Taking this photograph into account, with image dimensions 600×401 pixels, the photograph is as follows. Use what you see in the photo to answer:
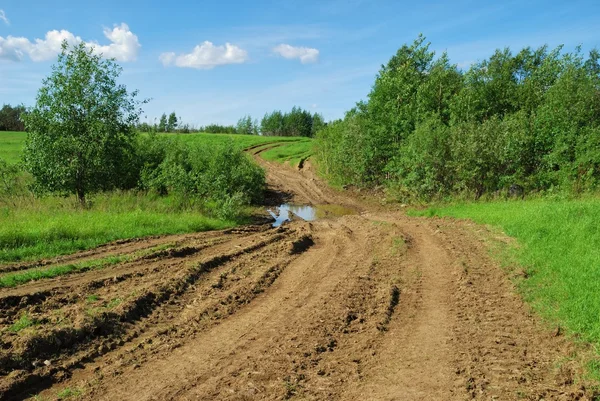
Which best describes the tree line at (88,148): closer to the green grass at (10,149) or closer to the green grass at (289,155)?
the green grass at (10,149)

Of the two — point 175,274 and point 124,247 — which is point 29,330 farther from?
point 124,247

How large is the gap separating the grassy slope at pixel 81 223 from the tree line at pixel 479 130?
36.8 feet

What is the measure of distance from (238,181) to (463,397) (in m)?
18.0

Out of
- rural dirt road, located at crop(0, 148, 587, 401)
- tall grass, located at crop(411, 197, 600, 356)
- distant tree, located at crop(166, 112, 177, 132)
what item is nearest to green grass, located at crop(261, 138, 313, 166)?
tall grass, located at crop(411, 197, 600, 356)

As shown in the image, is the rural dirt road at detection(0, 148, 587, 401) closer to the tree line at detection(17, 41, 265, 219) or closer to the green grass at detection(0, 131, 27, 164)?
the tree line at detection(17, 41, 265, 219)

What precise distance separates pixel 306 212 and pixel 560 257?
1400cm

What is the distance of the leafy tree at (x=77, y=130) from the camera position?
16141 mm

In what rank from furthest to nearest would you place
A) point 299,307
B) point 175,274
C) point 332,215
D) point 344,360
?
point 332,215 → point 175,274 → point 299,307 → point 344,360

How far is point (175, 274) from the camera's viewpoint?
916 centimetres

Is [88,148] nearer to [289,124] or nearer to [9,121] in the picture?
[9,121]

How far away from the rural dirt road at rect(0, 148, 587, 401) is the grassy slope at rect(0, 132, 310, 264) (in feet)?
4.03

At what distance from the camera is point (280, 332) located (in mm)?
6543

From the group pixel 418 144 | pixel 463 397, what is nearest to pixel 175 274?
pixel 463 397

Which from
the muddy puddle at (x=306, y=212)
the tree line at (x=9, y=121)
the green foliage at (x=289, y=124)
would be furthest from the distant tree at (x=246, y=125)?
the muddy puddle at (x=306, y=212)
